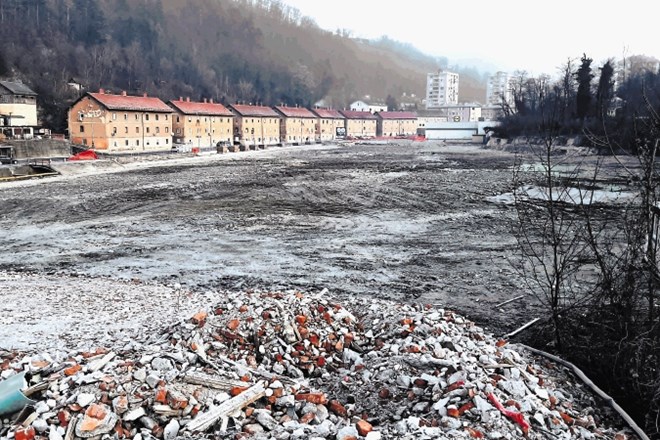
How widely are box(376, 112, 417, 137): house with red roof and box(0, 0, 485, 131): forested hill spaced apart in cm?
2497

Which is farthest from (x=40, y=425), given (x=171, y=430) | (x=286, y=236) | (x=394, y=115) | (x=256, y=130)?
(x=394, y=115)

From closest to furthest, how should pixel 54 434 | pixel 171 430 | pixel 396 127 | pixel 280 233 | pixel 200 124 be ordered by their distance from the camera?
pixel 54 434 < pixel 171 430 < pixel 280 233 < pixel 200 124 < pixel 396 127

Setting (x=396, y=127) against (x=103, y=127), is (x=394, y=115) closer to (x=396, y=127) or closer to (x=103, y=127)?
(x=396, y=127)

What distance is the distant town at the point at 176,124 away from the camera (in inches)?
2391

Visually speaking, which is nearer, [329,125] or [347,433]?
[347,433]

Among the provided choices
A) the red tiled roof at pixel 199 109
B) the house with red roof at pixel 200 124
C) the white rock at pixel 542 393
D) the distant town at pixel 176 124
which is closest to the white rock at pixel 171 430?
the white rock at pixel 542 393

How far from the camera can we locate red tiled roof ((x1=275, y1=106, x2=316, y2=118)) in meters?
103

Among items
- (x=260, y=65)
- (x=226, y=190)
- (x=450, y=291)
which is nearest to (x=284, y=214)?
(x=226, y=190)

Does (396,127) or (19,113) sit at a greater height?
(396,127)

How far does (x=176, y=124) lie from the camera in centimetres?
7556

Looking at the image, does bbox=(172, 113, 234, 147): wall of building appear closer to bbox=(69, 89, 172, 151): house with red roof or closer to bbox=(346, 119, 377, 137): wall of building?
bbox=(69, 89, 172, 151): house with red roof

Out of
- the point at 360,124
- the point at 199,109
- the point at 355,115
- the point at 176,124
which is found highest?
the point at 355,115

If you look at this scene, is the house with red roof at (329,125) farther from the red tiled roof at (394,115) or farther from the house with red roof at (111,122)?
the house with red roof at (111,122)

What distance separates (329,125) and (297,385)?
113002mm
